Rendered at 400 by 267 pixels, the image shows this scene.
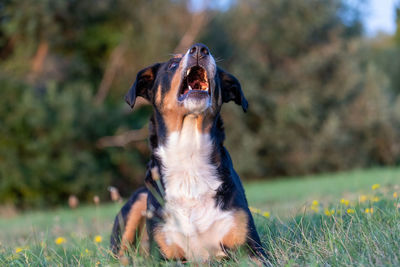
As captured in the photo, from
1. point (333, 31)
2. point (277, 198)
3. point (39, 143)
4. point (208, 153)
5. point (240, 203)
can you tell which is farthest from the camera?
point (333, 31)

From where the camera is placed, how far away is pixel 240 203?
3777 millimetres

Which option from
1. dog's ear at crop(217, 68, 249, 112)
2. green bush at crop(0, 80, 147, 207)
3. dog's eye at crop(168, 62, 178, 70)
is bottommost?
green bush at crop(0, 80, 147, 207)

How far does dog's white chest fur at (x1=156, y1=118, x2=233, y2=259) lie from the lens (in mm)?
3680

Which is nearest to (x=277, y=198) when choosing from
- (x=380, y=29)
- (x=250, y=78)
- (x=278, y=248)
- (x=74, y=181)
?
(x=74, y=181)

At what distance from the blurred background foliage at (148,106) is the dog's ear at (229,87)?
527 inches

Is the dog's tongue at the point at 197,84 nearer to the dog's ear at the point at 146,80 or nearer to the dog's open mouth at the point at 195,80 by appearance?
the dog's open mouth at the point at 195,80

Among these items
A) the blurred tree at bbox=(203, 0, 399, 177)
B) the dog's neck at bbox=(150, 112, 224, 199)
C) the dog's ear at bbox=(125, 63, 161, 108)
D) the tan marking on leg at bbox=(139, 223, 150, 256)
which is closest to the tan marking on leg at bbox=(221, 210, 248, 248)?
the dog's neck at bbox=(150, 112, 224, 199)

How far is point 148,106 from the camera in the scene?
2119 cm

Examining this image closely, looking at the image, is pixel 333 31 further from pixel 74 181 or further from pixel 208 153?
pixel 208 153

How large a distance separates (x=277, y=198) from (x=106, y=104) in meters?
10.3

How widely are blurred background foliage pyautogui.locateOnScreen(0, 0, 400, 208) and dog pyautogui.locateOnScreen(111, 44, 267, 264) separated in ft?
44.6

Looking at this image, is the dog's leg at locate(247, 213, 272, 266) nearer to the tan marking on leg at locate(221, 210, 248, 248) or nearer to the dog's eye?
the tan marking on leg at locate(221, 210, 248, 248)

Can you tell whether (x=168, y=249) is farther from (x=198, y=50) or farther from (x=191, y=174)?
(x=198, y=50)

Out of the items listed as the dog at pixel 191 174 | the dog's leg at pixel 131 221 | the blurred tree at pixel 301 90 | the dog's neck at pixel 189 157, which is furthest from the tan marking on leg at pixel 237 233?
the blurred tree at pixel 301 90
